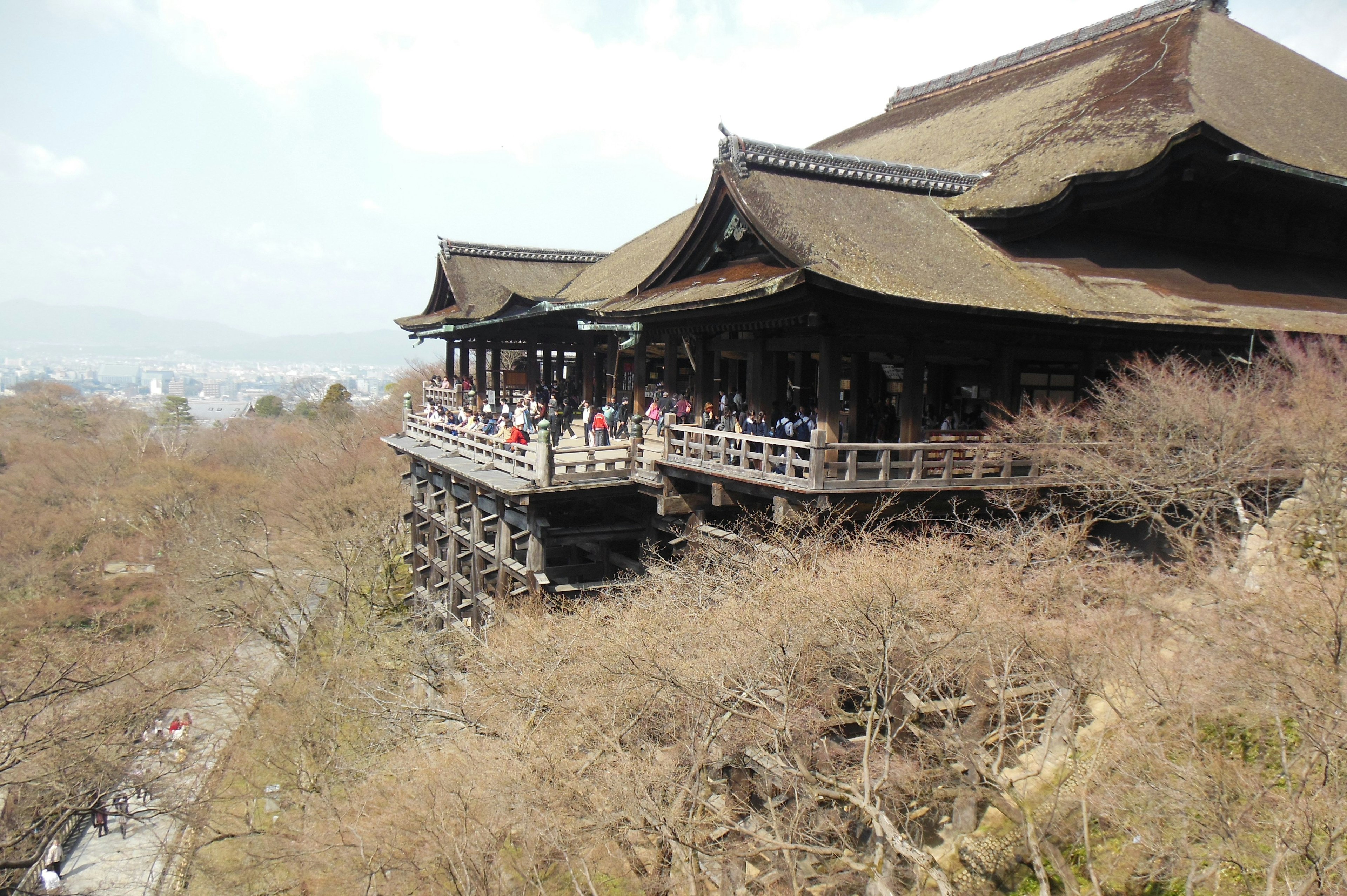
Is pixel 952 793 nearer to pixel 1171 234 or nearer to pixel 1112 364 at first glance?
pixel 1112 364

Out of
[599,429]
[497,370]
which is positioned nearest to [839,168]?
[599,429]

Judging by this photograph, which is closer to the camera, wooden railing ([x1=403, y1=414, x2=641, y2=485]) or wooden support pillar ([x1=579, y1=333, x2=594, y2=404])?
wooden railing ([x1=403, y1=414, x2=641, y2=485])

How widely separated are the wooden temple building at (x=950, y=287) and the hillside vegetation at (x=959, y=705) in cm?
106

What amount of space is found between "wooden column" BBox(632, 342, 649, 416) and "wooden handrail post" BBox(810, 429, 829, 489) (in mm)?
8068

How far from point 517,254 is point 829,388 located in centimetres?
2255

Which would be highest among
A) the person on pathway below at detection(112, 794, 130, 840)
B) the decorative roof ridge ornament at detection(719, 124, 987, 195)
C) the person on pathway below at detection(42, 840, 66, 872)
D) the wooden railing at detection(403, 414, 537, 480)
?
the decorative roof ridge ornament at detection(719, 124, 987, 195)

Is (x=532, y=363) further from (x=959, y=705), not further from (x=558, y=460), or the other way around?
(x=959, y=705)

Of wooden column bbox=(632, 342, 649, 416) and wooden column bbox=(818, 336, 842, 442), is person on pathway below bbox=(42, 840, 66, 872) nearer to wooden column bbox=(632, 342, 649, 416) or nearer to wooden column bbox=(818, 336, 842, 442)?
wooden column bbox=(632, 342, 649, 416)

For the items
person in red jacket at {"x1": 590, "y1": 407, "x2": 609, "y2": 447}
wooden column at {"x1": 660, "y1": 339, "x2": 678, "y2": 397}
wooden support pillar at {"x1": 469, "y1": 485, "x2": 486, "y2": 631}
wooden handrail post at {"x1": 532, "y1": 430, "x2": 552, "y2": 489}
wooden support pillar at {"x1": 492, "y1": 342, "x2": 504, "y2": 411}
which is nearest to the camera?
wooden handrail post at {"x1": 532, "y1": 430, "x2": 552, "y2": 489}

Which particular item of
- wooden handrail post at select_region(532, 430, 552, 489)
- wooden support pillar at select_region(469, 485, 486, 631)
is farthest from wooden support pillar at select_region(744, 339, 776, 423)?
wooden support pillar at select_region(469, 485, 486, 631)

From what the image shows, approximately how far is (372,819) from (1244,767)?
10320 mm

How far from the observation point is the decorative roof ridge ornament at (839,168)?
14.0m

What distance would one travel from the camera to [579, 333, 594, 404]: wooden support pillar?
2462 cm

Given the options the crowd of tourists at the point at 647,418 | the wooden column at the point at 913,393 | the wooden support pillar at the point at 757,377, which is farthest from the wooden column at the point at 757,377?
the wooden column at the point at 913,393
